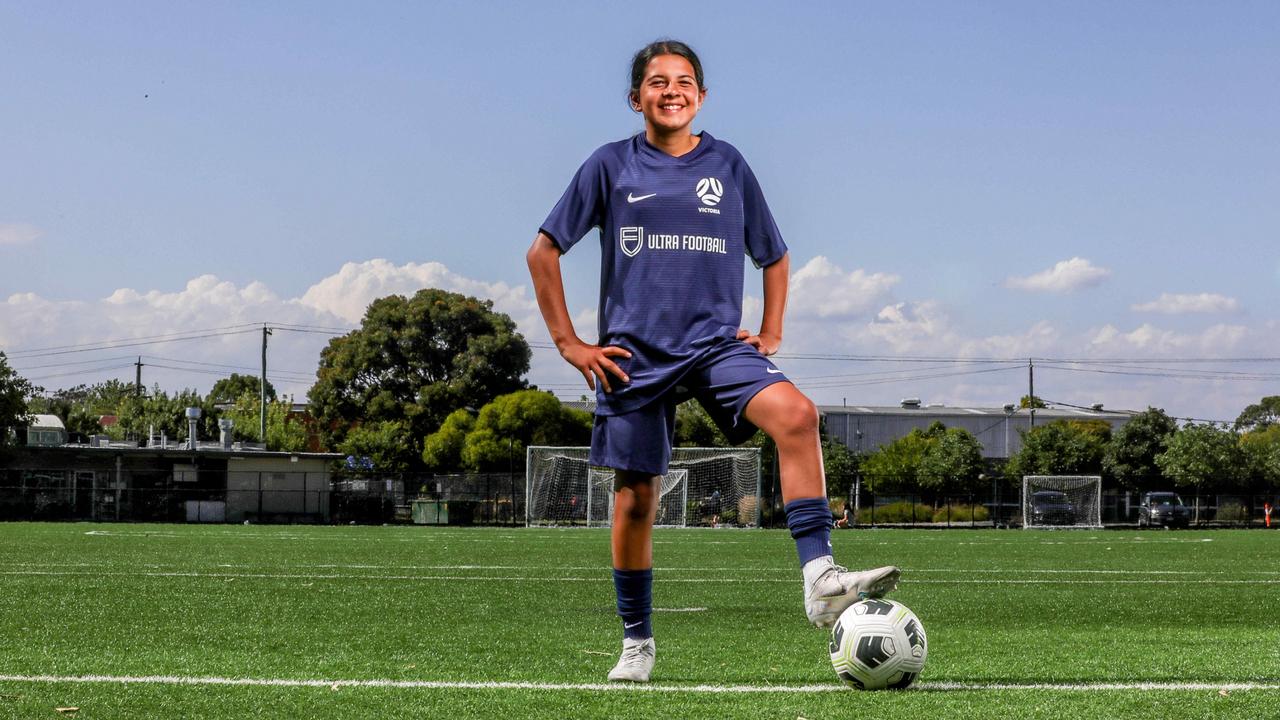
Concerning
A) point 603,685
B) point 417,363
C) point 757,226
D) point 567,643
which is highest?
point 417,363

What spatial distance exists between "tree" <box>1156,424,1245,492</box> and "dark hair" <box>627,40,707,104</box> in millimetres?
56027

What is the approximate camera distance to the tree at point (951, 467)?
56969mm

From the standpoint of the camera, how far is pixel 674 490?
37.1 m

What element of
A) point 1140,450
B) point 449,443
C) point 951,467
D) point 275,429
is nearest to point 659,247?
point 449,443

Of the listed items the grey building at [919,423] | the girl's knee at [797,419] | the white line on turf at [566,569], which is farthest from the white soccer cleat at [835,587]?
the grey building at [919,423]

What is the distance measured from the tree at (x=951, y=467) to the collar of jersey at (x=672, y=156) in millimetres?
54108

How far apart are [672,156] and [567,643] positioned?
8.32 feet

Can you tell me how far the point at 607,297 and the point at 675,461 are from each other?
32702 millimetres

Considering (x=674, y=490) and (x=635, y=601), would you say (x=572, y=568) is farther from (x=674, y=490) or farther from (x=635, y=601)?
(x=674, y=490)

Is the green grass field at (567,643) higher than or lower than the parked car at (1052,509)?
higher

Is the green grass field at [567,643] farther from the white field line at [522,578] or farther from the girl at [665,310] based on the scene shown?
the girl at [665,310]

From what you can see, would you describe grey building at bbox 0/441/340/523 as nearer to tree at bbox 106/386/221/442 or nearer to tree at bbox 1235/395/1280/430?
tree at bbox 106/386/221/442

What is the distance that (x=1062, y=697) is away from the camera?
3980 mm

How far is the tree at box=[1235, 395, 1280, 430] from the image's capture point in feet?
409
